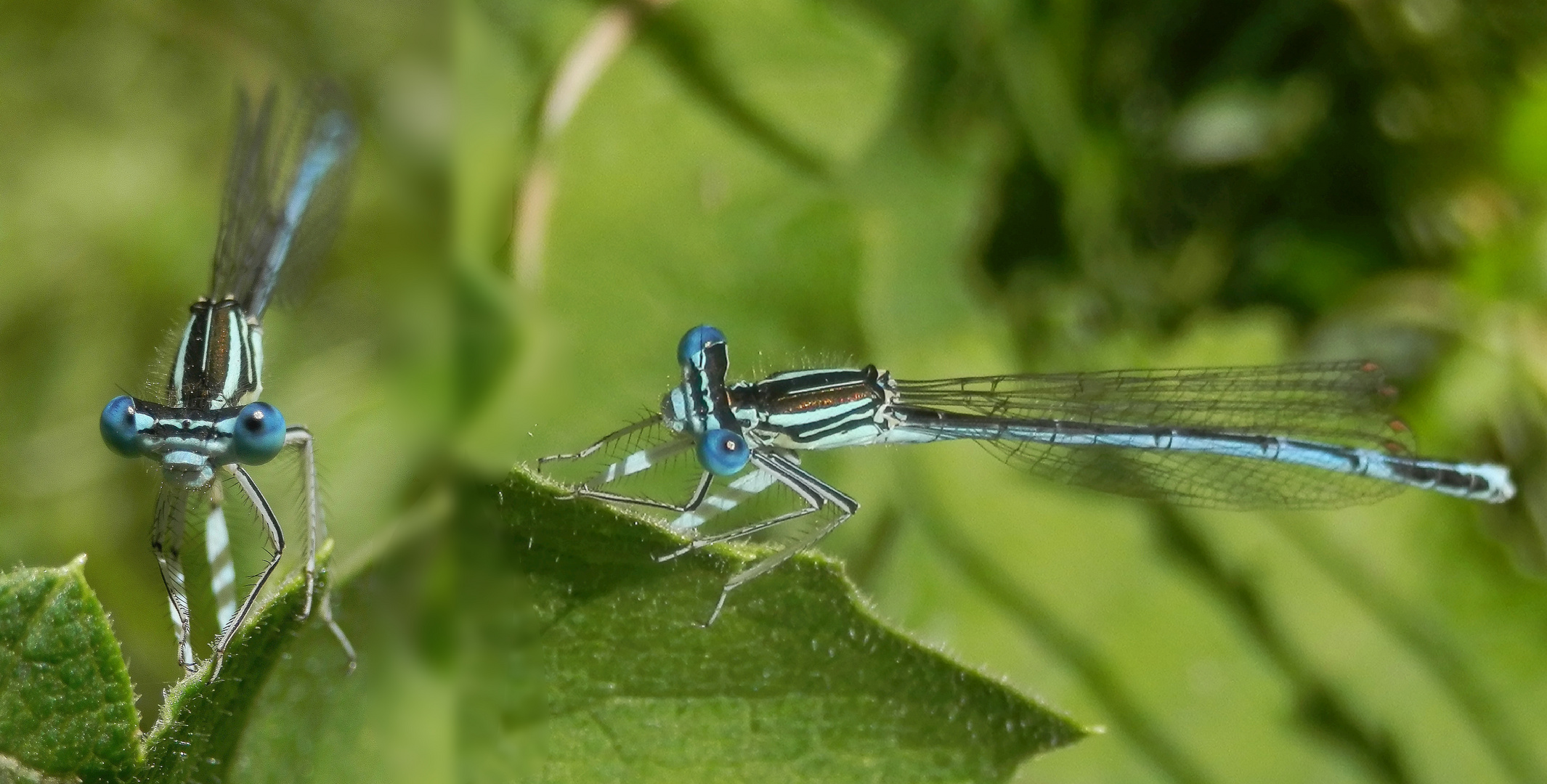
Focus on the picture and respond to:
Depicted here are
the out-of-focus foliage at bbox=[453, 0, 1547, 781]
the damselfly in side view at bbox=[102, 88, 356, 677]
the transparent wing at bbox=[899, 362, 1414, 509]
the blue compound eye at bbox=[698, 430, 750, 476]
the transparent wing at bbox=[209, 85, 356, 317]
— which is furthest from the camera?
the transparent wing at bbox=[899, 362, 1414, 509]

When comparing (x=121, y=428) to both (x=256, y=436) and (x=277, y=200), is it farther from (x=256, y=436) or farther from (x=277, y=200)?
(x=277, y=200)

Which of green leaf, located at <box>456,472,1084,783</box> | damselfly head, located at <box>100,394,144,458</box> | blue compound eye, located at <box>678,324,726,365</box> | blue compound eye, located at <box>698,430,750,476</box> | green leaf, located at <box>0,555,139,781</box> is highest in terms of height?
blue compound eye, located at <box>678,324,726,365</box>

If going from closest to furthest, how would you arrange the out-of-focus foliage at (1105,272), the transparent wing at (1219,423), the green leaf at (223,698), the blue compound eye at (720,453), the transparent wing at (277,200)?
the green leaf at (223,698) < the blue compound eye at (720,453) < the transparent wing at (277,200) < the out-of-focus foliage at (1105,272) < the transparent wing at (1219,423)

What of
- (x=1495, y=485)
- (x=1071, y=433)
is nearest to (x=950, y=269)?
(x=1071, y=433)

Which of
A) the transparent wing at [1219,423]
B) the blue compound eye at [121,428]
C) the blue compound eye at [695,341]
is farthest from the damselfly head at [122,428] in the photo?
the transparent wing at [1219,423]

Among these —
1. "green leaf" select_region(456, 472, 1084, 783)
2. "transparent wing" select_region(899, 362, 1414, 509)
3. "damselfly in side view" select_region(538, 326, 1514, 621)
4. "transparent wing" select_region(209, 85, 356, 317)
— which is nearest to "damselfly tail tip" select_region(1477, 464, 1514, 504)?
"damselfly in side view" select_region(538, 326, 1514, 621)

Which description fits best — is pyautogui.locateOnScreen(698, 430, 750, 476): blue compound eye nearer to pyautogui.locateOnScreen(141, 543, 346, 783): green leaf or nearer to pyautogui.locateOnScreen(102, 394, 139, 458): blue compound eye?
pyautogui.locateOnScreen(141, 543, 346, 783): green leaf

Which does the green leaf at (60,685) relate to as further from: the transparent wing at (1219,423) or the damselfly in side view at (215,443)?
the transparent wing at (1219,423)
